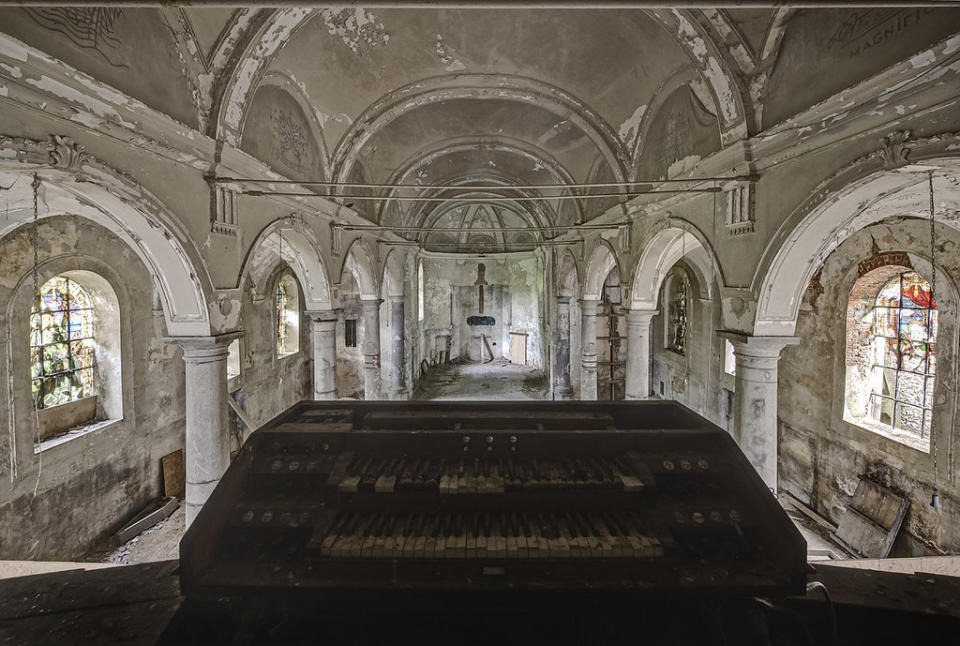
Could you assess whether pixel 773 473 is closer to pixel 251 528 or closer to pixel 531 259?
pixel 251 528

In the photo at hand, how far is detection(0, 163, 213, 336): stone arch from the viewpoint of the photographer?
151 inches

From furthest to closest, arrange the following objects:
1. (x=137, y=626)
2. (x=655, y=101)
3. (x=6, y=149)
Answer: (x=655, y=101), (x=6, y=149), (x=137, y=626)

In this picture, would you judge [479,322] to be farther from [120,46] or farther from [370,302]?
[120,46]

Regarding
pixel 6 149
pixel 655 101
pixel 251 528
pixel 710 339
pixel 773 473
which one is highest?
pixel 655 101

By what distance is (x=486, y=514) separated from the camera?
3184 mm

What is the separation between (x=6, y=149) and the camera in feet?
9.88

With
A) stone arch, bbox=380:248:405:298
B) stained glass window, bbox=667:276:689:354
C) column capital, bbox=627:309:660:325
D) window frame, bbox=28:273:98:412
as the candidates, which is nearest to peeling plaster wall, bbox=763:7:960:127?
column capital, bbox=627:309:660:325

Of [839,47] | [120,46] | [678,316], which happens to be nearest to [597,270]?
[678,316]

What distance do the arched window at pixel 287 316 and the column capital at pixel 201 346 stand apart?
7711 mm

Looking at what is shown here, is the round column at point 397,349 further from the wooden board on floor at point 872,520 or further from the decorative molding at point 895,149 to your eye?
the decorative molding at point 895,149

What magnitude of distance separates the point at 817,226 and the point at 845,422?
5166 mm

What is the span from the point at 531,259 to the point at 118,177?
669 inches

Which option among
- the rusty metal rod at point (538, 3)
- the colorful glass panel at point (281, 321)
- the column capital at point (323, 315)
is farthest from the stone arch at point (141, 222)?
the colorful glass panel at point (281, 321)

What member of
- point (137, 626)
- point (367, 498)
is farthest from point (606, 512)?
point (137, 626)
